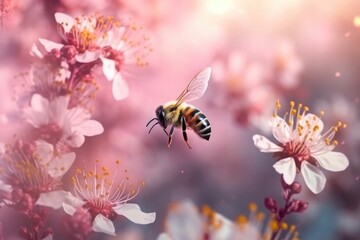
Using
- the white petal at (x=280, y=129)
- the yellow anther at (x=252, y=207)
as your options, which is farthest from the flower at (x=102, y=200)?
the white petal at (x=280, y=129)

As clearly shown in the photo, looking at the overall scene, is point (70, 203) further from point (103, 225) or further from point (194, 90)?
point (194, 90)

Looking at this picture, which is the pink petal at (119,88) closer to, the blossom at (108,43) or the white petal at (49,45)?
the blossom at (108,43)

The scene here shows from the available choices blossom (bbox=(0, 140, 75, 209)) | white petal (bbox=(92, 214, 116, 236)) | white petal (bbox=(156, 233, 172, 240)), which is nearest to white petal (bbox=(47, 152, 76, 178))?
blossom (bbox=(0, 140, 75, 209))

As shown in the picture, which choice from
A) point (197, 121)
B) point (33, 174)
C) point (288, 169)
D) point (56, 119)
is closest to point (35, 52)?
point (56, 119)

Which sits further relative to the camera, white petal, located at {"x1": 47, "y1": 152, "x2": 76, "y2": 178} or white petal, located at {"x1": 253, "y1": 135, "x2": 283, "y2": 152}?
white petal, located at {"x1": 253, "y1": 135, "x2": 283, "y2": 152}

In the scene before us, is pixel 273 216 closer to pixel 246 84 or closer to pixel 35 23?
pixel 246 84

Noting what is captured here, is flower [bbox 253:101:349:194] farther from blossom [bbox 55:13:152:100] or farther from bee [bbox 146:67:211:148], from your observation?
blossom [bbox 55:13:152:100]

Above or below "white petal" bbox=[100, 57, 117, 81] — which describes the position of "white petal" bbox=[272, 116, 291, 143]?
above
